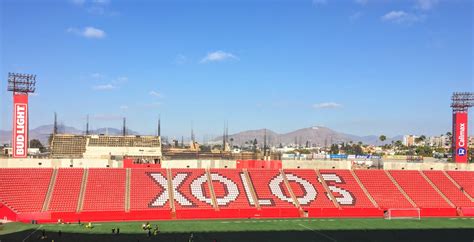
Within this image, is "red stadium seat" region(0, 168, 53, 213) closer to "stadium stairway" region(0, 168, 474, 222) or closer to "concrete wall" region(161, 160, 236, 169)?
"stadium stairway" region(0, 168, 474, 222)

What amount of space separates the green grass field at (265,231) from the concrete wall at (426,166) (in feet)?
55.8

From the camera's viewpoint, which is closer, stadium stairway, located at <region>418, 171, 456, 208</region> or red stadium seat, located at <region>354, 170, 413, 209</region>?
red stadium seat, located at <region>354, 170, 413, 209</region>

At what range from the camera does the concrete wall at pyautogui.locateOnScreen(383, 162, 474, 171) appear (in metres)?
74.4

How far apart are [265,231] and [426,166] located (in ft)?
119

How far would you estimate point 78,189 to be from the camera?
60.1 meters

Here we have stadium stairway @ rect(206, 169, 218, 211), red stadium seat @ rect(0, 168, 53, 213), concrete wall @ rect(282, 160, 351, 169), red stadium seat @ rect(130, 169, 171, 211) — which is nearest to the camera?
red stadium seat @ rect(0, 168, 53, 213)

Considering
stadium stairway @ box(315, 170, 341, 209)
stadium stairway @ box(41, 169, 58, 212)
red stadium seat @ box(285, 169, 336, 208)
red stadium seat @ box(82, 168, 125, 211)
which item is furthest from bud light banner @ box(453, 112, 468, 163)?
stadium stairway @ box(41, 169, 58, 212)

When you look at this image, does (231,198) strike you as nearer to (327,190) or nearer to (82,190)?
(327,190)

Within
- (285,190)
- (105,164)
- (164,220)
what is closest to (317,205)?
(285,190)

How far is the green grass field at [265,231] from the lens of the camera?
147 feet

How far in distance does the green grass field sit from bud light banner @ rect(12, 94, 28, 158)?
46.3 ft

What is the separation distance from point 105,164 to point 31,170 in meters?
9.25

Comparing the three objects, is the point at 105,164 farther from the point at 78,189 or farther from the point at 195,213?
the point at 195,213

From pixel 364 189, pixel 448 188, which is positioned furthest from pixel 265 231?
pixel 448 188
